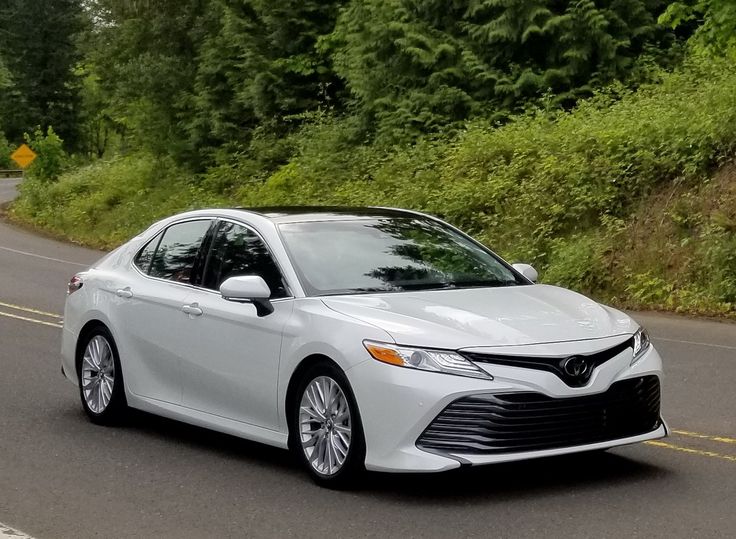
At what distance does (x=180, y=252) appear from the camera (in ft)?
30.1

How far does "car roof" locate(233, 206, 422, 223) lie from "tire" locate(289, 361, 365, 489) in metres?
1.47

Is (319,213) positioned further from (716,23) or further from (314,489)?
(716,23)

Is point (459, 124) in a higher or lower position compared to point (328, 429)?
higher

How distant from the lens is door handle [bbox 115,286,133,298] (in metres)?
9.28

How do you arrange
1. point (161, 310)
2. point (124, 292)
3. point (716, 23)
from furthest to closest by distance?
point (716, 23) → point (124, 292) → point (161, 310)

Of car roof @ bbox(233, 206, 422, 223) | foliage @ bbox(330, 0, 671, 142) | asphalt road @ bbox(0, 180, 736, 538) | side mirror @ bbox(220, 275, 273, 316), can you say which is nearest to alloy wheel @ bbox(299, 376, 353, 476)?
asphalt road @ bbox(0, 180, 736, 538)

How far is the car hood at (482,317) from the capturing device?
6.90 metres

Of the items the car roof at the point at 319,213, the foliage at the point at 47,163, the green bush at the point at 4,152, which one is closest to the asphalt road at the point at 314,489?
the car roof at the point at 319,213

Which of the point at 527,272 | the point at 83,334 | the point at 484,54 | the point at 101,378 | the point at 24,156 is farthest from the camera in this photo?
the point at 24,156

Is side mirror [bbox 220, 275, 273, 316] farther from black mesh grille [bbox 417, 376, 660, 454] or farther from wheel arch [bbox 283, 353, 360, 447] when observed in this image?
black mesh grille [bbox 417, 376, 660, 454]

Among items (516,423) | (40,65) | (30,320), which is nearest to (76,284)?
(516,423)

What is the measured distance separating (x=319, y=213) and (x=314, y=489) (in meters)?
2.11

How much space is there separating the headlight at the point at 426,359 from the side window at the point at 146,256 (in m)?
2.98

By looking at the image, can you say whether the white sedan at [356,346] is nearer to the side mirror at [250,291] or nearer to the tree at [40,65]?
the side mirror at [250,291]
